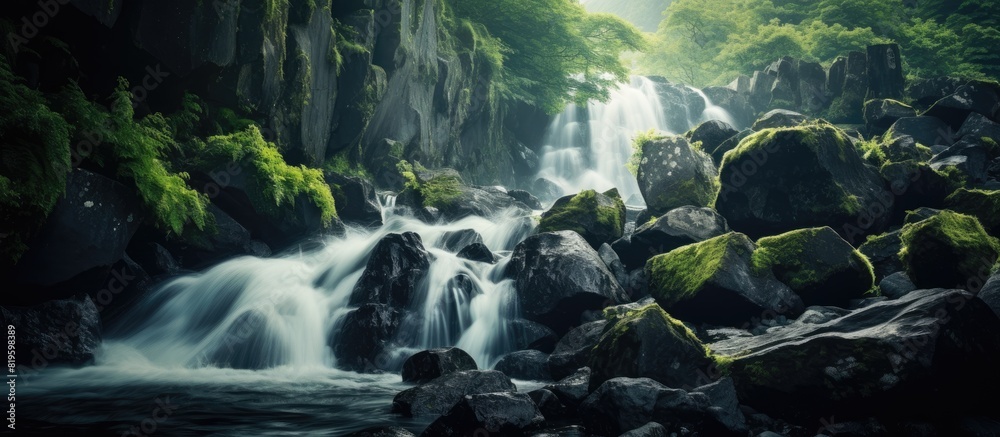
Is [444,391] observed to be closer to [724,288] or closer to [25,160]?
[724,288]

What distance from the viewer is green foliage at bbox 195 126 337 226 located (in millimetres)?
11086

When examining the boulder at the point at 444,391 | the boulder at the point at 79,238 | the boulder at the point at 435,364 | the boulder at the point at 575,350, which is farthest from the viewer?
the boulder at the point at 575,350

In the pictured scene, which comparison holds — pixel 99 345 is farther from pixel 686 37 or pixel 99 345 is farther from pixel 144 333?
pixel 686 37

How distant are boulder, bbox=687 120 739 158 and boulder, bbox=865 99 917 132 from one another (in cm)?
782

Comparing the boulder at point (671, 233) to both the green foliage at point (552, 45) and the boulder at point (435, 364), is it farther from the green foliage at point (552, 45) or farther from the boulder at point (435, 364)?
the green foliage at point (552, 45)

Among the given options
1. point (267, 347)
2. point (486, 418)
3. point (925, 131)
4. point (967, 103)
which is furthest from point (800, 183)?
point (967, 103)

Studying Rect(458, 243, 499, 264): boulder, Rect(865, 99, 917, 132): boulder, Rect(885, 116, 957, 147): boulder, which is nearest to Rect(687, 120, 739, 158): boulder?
Rect(885, 116, 957, 147): boulder

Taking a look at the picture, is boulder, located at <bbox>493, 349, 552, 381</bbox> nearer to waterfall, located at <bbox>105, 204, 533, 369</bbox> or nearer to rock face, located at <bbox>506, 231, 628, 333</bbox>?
waterfall, located at <bbox>105, 204, 533, 369</bbox>

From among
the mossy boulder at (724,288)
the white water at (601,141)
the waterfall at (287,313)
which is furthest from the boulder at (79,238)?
the white water at (601,141)

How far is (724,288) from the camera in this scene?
8609mm

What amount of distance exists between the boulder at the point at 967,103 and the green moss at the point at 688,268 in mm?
15094

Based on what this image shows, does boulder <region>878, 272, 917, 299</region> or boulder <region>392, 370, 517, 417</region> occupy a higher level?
boulder <region>878, 272, 917, 299</region>

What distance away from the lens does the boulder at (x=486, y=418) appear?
5.18m

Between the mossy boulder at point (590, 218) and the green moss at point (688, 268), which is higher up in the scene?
the mossy boulder at point (590, 218)
